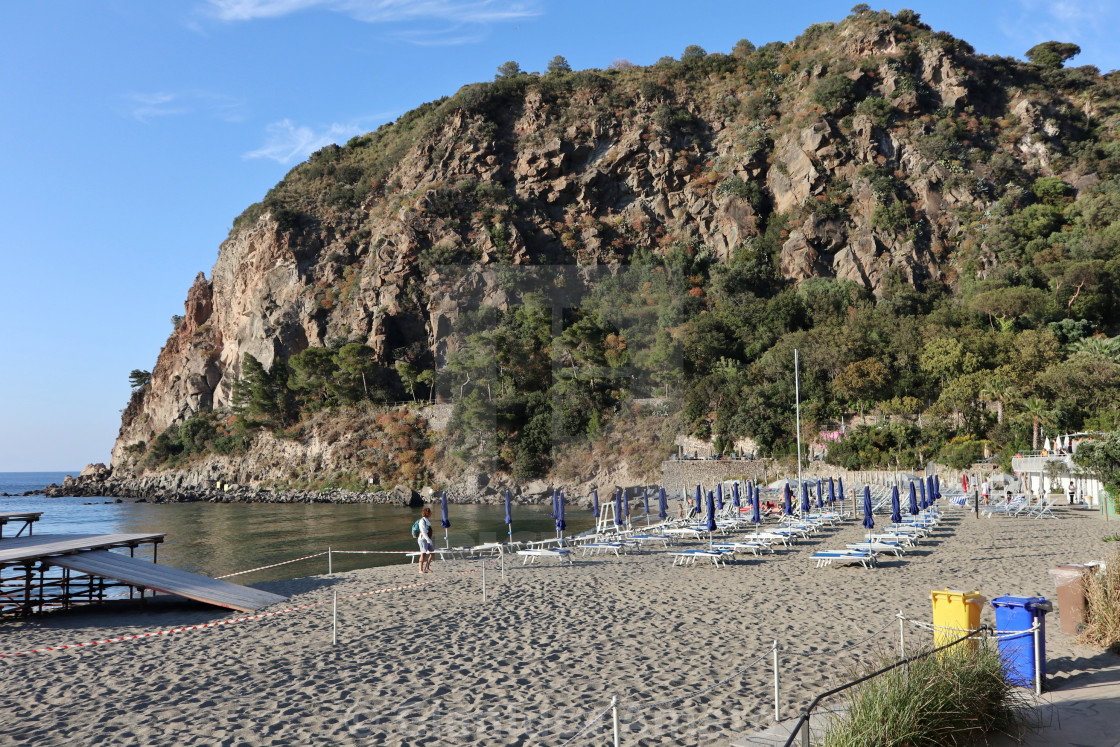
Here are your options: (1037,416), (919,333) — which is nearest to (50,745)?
(1037,416)

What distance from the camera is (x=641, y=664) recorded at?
7.69 meters

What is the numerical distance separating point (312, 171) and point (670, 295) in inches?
1869

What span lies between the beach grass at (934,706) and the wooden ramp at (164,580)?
392 inches

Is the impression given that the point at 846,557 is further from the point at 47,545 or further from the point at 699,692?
the point at 47,545

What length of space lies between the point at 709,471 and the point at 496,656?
3136 centimetres

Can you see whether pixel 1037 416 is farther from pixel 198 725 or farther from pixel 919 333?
pixel 198 725

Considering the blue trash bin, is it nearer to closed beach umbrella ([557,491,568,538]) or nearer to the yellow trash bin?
the yellow trash bin

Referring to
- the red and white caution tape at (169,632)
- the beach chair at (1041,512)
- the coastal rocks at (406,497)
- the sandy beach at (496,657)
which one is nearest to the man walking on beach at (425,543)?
the sandy beach at (496,657)

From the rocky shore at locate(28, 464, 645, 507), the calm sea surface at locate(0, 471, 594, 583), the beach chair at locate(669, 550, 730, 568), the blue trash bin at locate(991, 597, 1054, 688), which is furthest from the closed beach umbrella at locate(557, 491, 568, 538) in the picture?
the rocky shore at locate(28, 464, 645, 507)

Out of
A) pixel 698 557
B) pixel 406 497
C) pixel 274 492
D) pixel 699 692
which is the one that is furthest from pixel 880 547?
pixel 274 492

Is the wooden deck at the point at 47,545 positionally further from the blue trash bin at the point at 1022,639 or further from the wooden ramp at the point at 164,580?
the blue trash bin at the point at 1022,639

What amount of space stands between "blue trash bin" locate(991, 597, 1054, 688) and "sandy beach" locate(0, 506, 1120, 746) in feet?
1.39

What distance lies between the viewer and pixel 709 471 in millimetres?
38312

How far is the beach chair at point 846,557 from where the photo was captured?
13.7m
